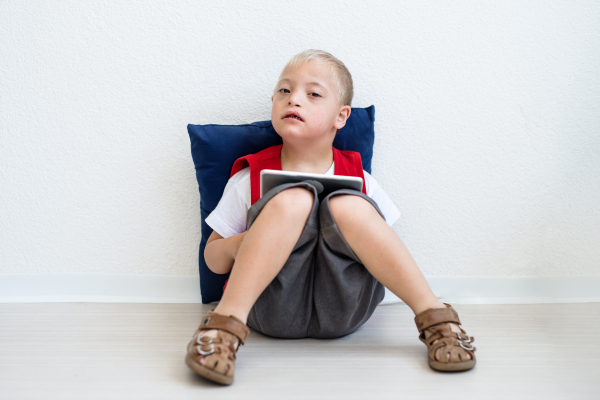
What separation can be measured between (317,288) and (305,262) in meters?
0.08

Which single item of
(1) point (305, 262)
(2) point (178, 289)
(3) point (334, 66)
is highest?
(3) point (334, 66)

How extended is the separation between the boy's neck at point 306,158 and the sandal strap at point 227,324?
47 centimetres

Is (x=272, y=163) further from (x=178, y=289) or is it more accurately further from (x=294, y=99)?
(x=178, y=289)

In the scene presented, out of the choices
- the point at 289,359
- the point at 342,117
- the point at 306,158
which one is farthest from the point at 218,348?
the point at 342,117

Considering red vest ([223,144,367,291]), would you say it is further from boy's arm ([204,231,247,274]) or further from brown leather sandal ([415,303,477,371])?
brown leather sandal ([415,303,477,371])

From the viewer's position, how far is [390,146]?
4.65 ft

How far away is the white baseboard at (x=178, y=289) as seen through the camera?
1395 millimetres

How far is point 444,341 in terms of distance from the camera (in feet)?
3.15

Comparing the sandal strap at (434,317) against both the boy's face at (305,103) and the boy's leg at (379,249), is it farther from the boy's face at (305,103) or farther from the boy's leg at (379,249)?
the boy's face at (305,103)

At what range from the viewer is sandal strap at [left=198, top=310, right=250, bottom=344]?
0.90 metres

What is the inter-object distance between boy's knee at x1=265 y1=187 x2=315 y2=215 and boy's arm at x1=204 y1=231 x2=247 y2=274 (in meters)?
0.13

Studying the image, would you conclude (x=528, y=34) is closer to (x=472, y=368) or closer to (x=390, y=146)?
(x=390, y=146)

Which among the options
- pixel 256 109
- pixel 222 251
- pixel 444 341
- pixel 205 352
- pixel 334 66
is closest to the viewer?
pixel 205 352

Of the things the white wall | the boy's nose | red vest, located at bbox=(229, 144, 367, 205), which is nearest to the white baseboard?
the white wall
